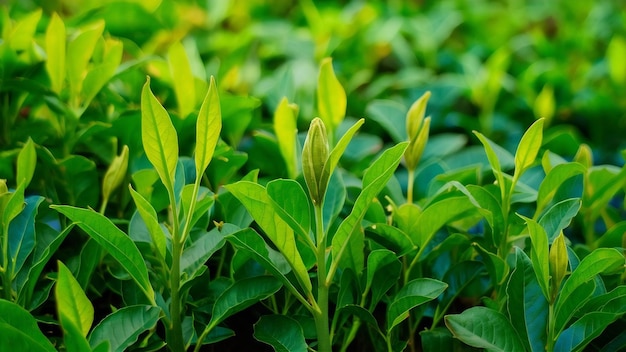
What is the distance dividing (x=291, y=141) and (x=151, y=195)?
0.25m

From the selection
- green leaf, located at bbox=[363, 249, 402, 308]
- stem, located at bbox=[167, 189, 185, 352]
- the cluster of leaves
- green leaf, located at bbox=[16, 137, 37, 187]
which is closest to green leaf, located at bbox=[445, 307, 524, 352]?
the cluster of leaves

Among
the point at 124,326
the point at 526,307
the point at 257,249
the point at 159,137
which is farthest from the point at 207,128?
the point at 526,307

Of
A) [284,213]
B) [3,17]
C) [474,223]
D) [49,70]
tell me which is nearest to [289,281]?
[284,213]

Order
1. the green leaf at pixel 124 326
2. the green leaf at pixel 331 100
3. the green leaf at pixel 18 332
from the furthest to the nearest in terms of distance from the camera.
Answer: the green leaf at pixel 331 100
the green leaf at pixel 124 326
the green leaf at pixel 18 332

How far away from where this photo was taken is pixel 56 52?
121 centimetres

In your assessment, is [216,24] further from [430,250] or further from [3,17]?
[430,250]

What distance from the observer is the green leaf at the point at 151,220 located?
0.89m

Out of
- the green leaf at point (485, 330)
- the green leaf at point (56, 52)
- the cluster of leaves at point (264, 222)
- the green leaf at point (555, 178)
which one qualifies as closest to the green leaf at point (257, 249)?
the cluster of leaves at point (264, 222)

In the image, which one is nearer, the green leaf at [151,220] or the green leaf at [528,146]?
the green leaf at [151,220]

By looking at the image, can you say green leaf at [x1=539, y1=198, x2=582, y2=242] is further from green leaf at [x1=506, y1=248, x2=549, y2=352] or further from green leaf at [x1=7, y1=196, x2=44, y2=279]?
green leaf at [x1=7, y1=196, x2=44, y2=279]

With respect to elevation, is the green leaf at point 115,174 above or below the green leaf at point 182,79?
below

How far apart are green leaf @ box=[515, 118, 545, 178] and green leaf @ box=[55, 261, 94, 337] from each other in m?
0.63

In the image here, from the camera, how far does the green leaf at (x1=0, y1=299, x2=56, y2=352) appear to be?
2.47 ft

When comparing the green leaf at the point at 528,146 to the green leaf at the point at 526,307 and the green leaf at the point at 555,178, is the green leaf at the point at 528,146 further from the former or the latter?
the green leaf at the point at 526,307
